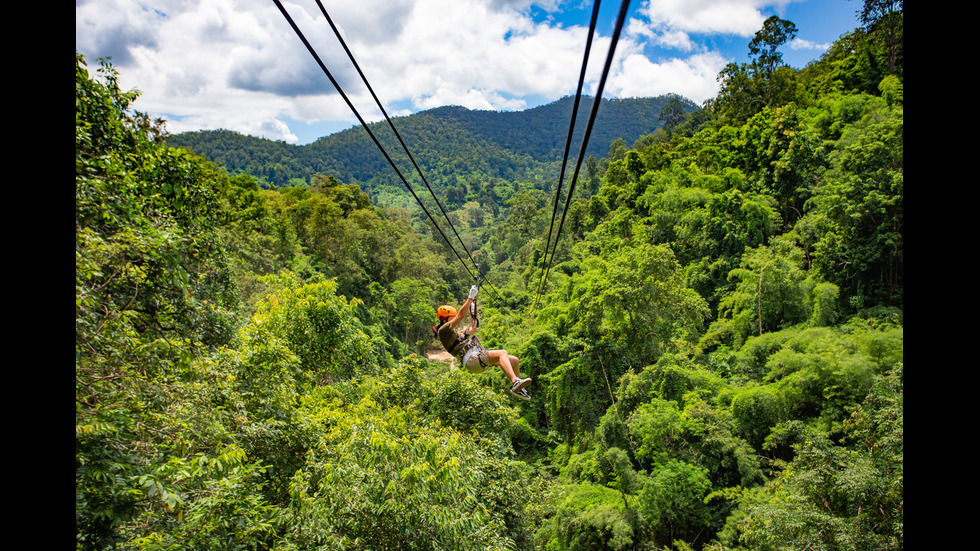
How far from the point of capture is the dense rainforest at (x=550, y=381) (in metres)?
5.04

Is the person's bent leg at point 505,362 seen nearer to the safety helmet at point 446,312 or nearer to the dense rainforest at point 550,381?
the safety helmet at point 446,312

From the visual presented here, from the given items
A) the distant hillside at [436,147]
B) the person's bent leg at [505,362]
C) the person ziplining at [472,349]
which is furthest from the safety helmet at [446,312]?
the distant hillside at [436,147]

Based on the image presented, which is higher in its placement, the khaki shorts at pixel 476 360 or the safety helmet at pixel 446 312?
the safety helmet at pixel 446 312

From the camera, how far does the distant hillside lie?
11731 centimetres

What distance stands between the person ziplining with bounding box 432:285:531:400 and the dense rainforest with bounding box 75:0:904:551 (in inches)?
65.1

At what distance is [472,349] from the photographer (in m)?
5.82

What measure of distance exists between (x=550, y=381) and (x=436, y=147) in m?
144

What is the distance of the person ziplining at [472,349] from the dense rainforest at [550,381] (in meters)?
1.65

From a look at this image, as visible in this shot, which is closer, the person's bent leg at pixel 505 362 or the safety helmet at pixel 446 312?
the person's bent leg at pixel 505 362

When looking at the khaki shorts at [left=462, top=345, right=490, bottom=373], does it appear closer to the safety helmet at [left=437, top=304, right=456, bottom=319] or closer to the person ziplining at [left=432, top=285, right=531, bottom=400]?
the person ziplining at [left=432, top=285, right=531, bottom=400]

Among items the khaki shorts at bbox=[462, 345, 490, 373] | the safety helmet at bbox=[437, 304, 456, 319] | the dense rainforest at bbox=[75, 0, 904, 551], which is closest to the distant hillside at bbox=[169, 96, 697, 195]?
the dense rainforest at bbox=[75, 0, 904, 551]

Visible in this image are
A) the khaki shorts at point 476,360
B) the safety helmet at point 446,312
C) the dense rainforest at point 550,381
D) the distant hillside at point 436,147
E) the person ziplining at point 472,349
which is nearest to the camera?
the dense rainforest at point 550,381

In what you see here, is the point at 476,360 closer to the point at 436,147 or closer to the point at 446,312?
the point at 446,312

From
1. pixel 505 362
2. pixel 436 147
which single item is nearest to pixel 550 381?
pixel 505 362
